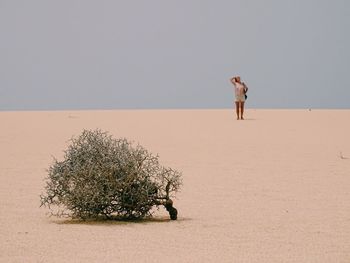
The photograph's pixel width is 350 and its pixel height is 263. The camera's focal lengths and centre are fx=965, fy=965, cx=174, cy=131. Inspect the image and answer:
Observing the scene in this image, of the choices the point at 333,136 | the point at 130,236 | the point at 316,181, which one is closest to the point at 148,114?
the point at 333,136

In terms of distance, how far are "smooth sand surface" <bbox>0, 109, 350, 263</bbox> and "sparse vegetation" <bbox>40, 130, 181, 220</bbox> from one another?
252 mm

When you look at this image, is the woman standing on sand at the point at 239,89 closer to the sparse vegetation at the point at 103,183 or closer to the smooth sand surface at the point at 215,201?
the smooth sand surface at the point at 215,201

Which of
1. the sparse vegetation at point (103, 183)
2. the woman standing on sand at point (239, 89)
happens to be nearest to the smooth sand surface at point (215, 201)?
the sparse vegetation at point (103, 183)

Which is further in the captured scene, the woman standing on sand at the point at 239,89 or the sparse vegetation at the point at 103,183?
the woman standing on sand at the point at 239,89

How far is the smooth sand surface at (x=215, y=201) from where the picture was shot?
30.4 ft

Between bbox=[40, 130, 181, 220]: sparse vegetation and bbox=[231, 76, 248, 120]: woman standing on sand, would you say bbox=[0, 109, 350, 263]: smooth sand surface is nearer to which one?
bbox=[40, 130, 181, 220]: sparse vegetation

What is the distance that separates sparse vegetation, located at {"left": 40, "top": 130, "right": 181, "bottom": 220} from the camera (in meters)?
11.1

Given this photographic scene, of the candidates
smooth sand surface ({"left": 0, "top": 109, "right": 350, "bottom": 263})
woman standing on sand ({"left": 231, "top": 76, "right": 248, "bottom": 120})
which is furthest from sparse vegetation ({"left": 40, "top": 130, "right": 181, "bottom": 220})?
woman standing on sand ({"left": 231, "top": 76, "right": 248, "bottom": 120})

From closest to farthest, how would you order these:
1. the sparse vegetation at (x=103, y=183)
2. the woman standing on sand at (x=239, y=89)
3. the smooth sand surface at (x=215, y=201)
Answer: the smooth sand surface at (x=215, y=201)
the sparse vegetation at (x=103, y=183)
the woman standing on sand at (x=239, y=89)

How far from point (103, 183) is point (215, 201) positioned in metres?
2.98

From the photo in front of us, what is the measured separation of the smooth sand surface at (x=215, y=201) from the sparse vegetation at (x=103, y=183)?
0.25 metres

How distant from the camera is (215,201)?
13.7m

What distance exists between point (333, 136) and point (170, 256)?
728 inches

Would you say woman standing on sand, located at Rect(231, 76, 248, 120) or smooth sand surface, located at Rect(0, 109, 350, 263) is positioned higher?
woman standing on sand, located at Rect(231, 76, 248, 120)
